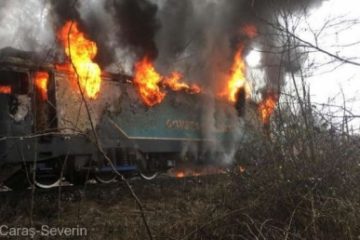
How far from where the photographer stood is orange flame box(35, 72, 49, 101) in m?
12.4

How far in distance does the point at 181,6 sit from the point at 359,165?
1293cm

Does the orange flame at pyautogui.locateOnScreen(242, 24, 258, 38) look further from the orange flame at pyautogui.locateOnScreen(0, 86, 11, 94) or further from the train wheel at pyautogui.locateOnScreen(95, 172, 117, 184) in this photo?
the orange flame at pyautogui.locateOnScreen(0, 86, 11, 94)

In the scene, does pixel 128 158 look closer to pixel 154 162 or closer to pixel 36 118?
pixel 154 162

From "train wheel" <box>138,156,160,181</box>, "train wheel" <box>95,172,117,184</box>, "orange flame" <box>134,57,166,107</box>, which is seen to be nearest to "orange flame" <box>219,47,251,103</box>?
"orange flame" <box>134,57,166,107</box>

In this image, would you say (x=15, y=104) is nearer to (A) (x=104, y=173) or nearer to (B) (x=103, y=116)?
A: (B) (x=103, y=116)

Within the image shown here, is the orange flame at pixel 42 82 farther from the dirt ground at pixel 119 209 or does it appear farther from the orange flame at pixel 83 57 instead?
the dirt ground at pixel 119 209

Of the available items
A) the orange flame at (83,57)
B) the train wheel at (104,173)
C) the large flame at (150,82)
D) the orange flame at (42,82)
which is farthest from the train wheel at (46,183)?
the large flame at (150,82)

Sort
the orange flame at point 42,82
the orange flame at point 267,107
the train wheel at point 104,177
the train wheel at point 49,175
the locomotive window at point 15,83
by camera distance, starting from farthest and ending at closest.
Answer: the train wheel at point 104,177 < the train wheel at point 49,175 < the orange flame at point 42,82 < the locomotive window at point 15,83 < the orange flame at point 267,107

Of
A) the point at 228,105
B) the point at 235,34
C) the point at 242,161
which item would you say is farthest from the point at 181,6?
the point at 242,161

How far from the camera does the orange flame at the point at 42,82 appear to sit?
12.4m

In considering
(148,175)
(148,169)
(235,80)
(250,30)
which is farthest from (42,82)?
(235,80)

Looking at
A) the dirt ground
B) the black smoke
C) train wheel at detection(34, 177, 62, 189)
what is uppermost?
the black smoke

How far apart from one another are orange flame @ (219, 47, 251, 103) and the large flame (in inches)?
102

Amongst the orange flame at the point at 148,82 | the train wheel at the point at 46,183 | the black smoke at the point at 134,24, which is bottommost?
the train wheel at the point at 46,183
